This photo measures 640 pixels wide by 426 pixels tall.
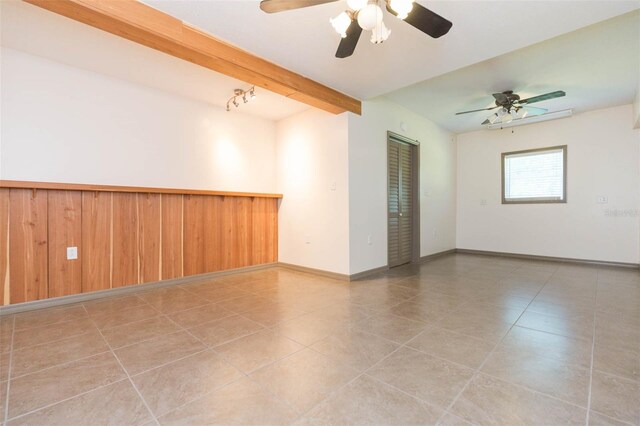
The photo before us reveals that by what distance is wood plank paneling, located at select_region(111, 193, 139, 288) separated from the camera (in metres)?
3.23

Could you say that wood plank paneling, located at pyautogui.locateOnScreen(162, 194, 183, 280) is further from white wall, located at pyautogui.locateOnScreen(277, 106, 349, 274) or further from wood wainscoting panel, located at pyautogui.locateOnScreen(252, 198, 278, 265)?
white wall, located at pyautogui.locateOnScreen(277, 106, 349, 274)

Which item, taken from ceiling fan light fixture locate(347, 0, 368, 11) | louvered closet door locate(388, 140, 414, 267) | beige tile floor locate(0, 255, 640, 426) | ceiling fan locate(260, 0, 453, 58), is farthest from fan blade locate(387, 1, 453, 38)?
louvered closet door locate(388, 140, 414, 267)

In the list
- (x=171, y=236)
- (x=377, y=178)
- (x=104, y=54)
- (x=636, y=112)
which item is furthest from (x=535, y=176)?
(x=104, y=54)

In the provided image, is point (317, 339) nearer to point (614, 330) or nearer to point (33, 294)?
point (614, 330)

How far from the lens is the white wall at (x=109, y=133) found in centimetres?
268

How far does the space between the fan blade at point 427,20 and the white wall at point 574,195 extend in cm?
485

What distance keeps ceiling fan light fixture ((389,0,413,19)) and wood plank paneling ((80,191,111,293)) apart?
3392mm

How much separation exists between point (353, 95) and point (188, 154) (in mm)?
2364

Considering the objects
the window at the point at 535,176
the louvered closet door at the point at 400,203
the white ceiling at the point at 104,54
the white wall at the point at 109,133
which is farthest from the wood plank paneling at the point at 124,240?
the window at the point at 535,176

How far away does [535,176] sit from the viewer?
17.7ft

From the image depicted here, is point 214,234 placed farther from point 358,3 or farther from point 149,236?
point 358,3

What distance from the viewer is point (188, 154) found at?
383 cm

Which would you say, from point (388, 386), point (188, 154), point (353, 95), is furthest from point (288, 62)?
point (388, 386)

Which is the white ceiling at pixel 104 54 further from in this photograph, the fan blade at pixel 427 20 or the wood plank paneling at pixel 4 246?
the fan blade at pixel 427 20
